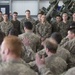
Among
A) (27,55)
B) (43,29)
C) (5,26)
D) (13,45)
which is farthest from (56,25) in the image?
(13,45)

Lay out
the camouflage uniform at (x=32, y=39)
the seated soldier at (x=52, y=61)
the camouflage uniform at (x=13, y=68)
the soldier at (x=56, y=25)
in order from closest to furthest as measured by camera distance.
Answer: the camouflage uniform at (x=13, y=68) < the seated soldier at (x=52, y=61) < the camouflage uniform at (x=32, y=39) < the soldier at (x=56, y=25)

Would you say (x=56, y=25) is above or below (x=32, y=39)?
below

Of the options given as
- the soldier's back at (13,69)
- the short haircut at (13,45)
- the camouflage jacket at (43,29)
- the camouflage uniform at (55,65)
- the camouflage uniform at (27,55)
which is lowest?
the camouflage jacket at (43,29)

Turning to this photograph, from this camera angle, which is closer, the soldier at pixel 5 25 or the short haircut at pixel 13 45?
the short haircut at pixel 13 45

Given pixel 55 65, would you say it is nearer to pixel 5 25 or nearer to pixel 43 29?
pixel 43 29

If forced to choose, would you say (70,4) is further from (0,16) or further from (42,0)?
(42,0)

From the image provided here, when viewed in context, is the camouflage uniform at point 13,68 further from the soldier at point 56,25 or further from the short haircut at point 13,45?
the soldier at point 56,25

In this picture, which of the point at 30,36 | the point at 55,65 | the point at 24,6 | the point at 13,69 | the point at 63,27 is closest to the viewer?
the point at 13,69

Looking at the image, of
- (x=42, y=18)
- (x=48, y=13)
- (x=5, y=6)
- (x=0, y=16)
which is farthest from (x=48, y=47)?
(x=5, y=6)

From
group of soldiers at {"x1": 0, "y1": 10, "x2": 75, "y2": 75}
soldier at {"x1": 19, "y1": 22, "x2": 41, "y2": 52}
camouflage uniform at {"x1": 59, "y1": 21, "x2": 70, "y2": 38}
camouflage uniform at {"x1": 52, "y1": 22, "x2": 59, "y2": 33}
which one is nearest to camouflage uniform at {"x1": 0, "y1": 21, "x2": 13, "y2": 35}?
camouflage uniform at {"x1": 52, "y1": 22, "x2": 59, "y2": 33}

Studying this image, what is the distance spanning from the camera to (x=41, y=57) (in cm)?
274

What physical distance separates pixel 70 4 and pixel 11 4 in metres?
5.31

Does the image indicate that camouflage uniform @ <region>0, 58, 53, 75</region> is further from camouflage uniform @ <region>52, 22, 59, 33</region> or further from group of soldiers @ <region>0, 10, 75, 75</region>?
camouflage uniform @ <region>52, 22, 59, 33</region>

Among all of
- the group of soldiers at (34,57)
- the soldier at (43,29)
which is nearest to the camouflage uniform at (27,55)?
the group of soldiers at (34,57)
